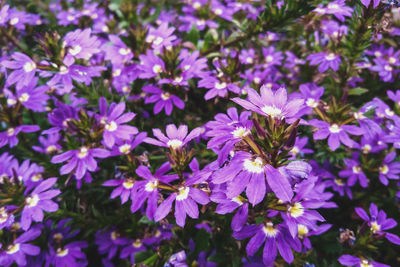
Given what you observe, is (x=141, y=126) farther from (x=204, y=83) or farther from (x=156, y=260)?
(x=156, y=260)

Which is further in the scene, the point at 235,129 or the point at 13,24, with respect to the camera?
the point at 13,24

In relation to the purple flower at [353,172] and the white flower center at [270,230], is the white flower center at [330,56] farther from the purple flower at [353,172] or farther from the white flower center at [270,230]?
the white flower center at [270,230]

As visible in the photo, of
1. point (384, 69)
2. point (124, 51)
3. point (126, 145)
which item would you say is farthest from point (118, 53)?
point (384, 69)

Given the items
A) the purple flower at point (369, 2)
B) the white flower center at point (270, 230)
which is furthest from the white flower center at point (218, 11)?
the white flower center at point (270, 230)

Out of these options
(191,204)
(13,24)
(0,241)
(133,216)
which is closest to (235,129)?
(191,204)

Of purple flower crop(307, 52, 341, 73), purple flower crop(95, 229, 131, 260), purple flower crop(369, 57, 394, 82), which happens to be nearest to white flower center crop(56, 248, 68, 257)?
purple flower crop(95, 229, 131, 260)

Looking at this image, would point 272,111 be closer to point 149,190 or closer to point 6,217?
point 149,190
